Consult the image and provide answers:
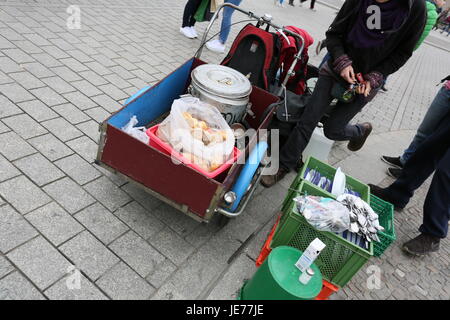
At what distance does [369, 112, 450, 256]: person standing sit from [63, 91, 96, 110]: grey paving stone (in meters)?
3.30

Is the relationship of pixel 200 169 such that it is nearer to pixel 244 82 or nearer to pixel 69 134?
pixel 244 82

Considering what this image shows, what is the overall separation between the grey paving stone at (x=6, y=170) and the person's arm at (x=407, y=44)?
3133 millimetres

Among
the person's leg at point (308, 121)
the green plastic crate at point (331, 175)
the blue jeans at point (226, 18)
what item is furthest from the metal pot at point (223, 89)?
the blue jeans at point (226, 18)

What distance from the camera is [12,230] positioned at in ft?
7.06

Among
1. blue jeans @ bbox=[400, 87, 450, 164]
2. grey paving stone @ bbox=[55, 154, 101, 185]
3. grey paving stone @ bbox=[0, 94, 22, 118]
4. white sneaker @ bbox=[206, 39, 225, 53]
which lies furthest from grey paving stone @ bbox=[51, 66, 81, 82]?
blue jeans @ bbox=[400, 87, 450, 164]

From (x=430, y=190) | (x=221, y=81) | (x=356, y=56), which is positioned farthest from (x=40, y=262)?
(x=430, y=190)

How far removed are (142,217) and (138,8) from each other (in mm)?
5713

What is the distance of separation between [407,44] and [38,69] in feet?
12.5

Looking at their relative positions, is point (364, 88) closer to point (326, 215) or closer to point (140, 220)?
point (326, 215)

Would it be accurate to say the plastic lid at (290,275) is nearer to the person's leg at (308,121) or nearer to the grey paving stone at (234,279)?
the grey paving stone at (234,279)

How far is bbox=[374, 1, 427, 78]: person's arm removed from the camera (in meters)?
2.63

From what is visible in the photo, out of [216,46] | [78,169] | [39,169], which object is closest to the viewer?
[39,169]

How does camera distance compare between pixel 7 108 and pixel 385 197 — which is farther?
pixel 385 197
